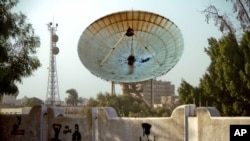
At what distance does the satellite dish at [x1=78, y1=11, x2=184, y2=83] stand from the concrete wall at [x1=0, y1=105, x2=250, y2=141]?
25.6 ft

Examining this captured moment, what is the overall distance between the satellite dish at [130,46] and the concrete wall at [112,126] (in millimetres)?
7812

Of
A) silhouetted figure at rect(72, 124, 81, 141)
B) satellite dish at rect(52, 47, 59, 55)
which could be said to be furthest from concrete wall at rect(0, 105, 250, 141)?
satellite dish at rect(52, 47, 59, 55)

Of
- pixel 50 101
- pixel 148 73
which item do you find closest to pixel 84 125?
pixel 148 73

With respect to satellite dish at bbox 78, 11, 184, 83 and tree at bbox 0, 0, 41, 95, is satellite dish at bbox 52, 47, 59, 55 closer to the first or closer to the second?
satellite dish at bbox 78, 11, 184, 83

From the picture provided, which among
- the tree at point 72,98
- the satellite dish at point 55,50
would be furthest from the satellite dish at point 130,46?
the tree at point 72,98

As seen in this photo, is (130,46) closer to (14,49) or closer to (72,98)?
(14,49)

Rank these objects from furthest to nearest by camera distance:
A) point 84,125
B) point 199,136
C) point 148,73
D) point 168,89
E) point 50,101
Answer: point 168,89 < point 50,101 < point 148,73 < point 84,125 < point 199,136

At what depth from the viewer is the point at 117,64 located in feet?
88.2

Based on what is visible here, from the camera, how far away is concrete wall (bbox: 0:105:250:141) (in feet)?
40.7

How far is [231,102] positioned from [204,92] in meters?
2.31

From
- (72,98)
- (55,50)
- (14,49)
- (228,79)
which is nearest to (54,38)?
(55,50)

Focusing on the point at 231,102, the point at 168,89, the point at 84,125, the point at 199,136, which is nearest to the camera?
the point at 199,136

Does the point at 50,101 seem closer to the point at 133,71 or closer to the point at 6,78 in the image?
the point at 133,71

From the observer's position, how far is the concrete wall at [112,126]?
1241 cm
